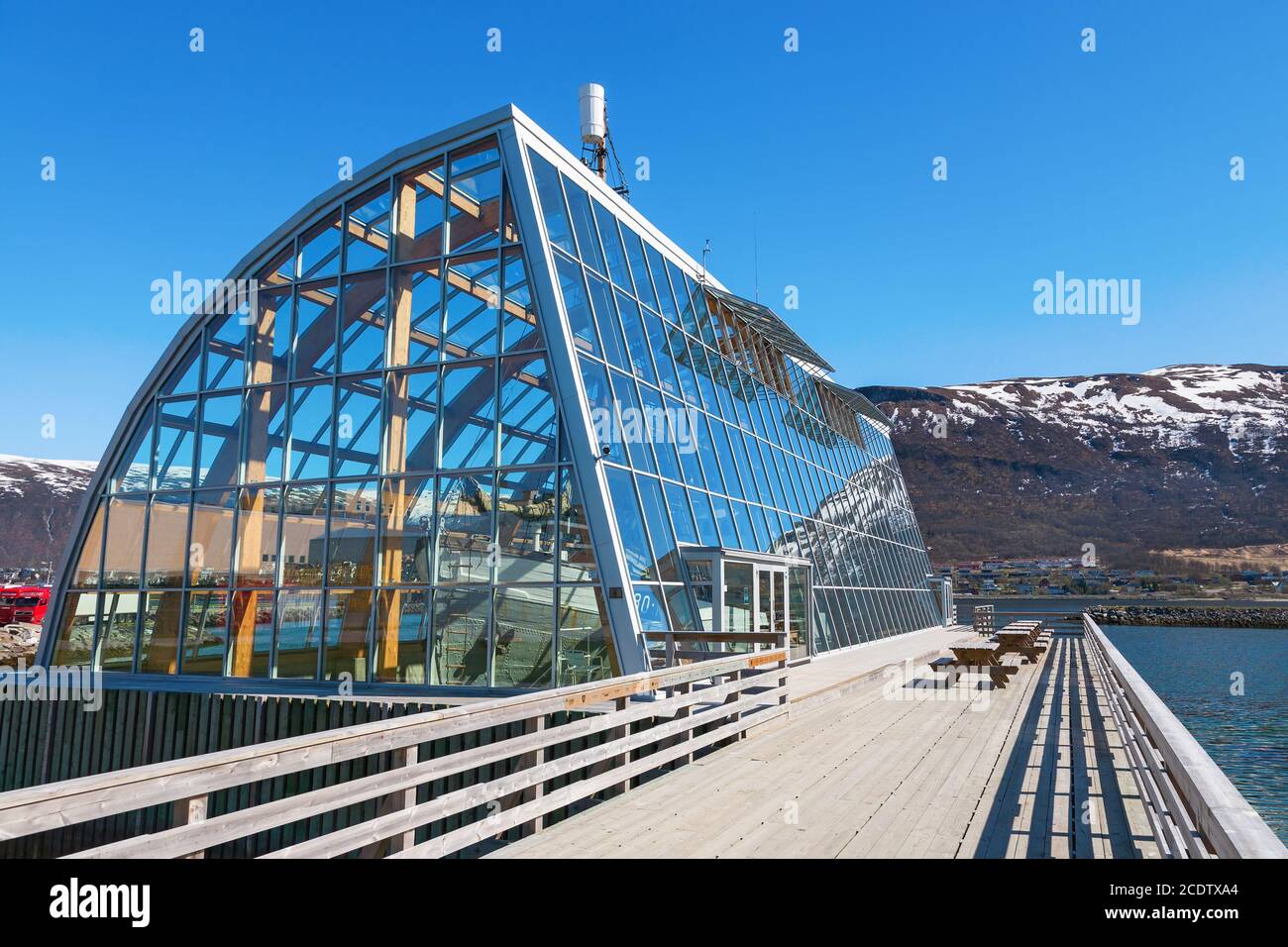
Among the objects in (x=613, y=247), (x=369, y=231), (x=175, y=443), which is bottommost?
(x=175, y=443)

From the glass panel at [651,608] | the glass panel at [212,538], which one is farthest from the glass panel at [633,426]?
the glass panel at [212,538]

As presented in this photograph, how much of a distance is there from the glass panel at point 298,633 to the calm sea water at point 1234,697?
48.1 ft

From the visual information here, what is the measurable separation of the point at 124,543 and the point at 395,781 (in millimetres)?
→ 15547

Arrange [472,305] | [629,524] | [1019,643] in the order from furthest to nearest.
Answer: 1. [1019,643]
2. [472,305]
3. [629,524]

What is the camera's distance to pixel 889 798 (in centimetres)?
791

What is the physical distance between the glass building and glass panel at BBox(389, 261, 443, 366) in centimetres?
4

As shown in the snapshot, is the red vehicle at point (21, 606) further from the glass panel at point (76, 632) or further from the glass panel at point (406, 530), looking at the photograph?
the glass panel at point (406, 530)

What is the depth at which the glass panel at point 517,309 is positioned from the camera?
15828 millimetres

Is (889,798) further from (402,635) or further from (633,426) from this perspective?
(633,426)

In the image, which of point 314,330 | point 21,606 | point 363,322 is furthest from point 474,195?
point 21,606

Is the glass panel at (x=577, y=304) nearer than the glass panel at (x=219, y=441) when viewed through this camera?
Yes

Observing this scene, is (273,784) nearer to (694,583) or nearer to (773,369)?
(694,583)
